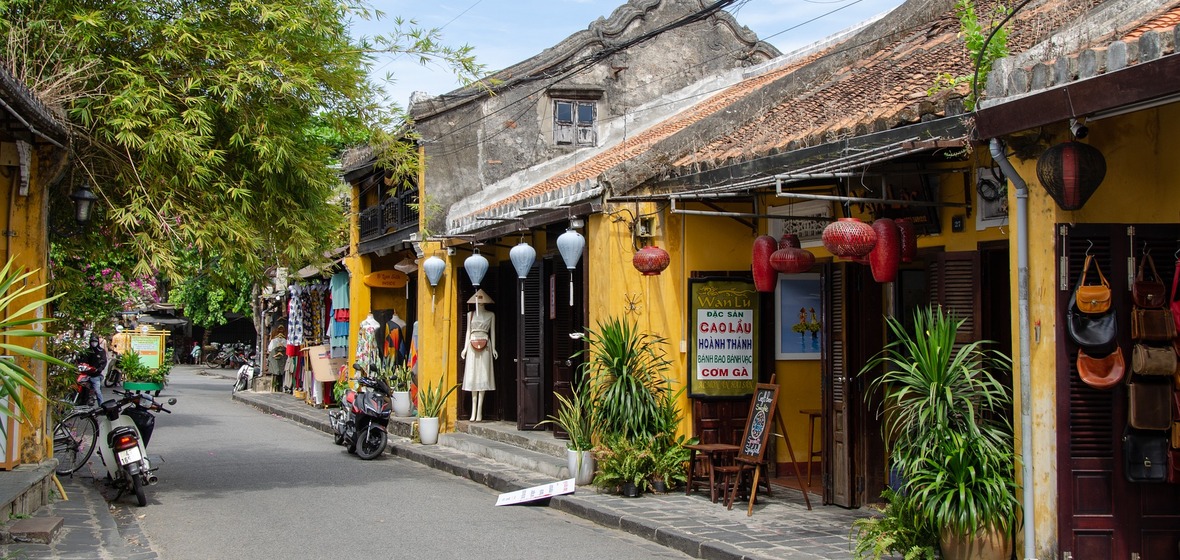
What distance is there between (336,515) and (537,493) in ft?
7.03

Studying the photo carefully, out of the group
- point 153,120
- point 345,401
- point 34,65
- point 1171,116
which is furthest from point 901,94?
point 345,401

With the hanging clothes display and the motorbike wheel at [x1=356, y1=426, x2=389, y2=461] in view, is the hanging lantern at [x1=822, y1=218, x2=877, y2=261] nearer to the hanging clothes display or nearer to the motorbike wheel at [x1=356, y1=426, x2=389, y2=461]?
the motorbike wheel at [x1=356, y1=426, x2=389, y2=461]

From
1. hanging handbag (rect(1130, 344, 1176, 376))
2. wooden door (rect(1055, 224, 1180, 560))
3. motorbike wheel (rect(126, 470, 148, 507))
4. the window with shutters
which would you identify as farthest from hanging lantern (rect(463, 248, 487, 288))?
hanging handbag (rect(1130, 344, 1176, 376))

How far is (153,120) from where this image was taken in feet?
36.3

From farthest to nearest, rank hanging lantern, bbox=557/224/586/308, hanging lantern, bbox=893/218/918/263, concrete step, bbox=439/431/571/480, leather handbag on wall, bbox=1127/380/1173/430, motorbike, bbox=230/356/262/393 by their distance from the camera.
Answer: motorbike, bbox=230/356/262/393, concrete step, bbox=439/431/571/480, hanging lantern, bbox=557/224/586/308, hanging lantern, bbox=893/218/918/263, leather handbag on wall, bbox=1127/380/1173/430

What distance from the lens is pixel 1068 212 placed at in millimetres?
6801

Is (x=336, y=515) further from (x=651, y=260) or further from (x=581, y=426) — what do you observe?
(x=651, y=260)

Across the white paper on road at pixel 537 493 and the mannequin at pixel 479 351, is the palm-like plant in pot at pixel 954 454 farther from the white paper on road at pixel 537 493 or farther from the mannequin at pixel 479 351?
the mannequin at pixel 479 351

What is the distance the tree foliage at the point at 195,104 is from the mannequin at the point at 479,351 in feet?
18.3

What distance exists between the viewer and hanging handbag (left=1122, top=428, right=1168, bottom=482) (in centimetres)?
673

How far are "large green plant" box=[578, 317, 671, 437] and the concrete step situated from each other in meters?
1.26

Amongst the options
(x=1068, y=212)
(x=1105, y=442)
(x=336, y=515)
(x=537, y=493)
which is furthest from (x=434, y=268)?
(x=1105, y=442)

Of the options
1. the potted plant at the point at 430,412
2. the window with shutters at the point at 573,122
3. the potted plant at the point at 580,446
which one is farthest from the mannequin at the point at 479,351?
the potted plant at the point at 580,446

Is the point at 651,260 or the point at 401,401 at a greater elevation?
the point at 651,260
